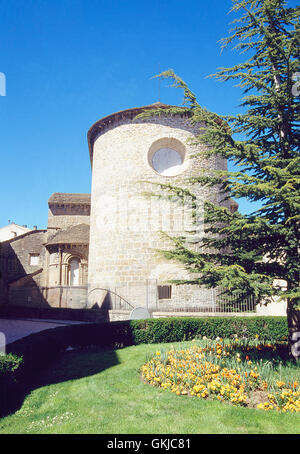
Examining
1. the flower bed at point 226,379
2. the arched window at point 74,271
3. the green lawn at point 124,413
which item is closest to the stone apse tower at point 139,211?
the arched window at point 74,271

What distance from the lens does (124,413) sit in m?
5.08

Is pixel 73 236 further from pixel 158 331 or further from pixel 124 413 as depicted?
pixel 124 413

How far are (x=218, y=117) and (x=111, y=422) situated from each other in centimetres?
638

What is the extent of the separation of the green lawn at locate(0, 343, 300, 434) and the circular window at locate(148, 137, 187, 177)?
44.6ft

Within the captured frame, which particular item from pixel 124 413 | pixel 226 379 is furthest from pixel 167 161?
pixel 124 413

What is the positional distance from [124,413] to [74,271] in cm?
2040

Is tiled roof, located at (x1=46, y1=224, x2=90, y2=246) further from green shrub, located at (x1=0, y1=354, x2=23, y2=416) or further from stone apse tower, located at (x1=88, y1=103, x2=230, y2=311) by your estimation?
green shrub, located at (x1=0, y1=354, x2=23, y2=416)

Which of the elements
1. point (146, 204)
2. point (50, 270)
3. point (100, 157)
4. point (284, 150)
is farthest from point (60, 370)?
point (50, 270)

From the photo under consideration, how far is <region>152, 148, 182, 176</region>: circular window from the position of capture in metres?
19.2

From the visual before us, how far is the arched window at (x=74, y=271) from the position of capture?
24.6 meters

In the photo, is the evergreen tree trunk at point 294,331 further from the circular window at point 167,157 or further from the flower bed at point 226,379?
the circular window at point 167,157

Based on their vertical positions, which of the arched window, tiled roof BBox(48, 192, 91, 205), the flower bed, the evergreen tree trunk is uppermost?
tiled roof BBox(48, 192, 91, 205)

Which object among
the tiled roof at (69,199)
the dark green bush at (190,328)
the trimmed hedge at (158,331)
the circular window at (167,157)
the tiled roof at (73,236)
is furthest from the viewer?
the tiled roof at (69,199)

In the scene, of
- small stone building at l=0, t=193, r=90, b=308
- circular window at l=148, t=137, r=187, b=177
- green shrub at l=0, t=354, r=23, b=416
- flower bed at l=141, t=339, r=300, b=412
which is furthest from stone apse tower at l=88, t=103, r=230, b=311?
green shrub at l=0, t=354, r=23, b=416
